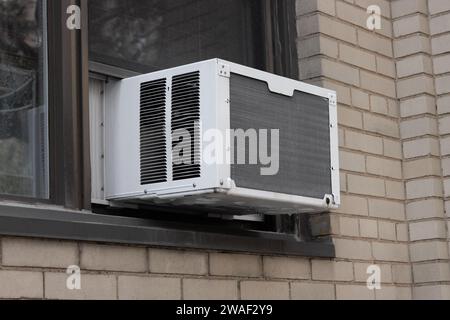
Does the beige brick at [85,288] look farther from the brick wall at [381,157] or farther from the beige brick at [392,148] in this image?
the beige brick at [392,148]

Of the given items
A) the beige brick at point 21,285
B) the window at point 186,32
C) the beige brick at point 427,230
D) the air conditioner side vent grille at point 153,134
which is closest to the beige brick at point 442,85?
the beige brick at point 427,230

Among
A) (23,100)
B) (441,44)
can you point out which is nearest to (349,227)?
(441,44)

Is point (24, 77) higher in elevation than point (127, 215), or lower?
higher

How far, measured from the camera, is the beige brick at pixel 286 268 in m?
5.25

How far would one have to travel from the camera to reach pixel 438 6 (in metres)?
6.36

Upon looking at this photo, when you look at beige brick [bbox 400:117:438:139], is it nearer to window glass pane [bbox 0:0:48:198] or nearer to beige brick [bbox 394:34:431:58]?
beige brick [bbox 394:34:431:58]

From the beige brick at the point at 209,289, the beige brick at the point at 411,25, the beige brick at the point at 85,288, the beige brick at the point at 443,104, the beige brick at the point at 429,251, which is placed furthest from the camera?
the beige brick at the point at 411,25

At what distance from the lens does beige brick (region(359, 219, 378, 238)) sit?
5844 millimetres

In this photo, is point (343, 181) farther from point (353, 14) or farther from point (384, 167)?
point (353, 14)

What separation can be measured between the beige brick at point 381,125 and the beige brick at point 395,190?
0.31 metres

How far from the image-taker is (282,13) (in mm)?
5871

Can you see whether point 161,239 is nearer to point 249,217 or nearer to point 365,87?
point 249,217
